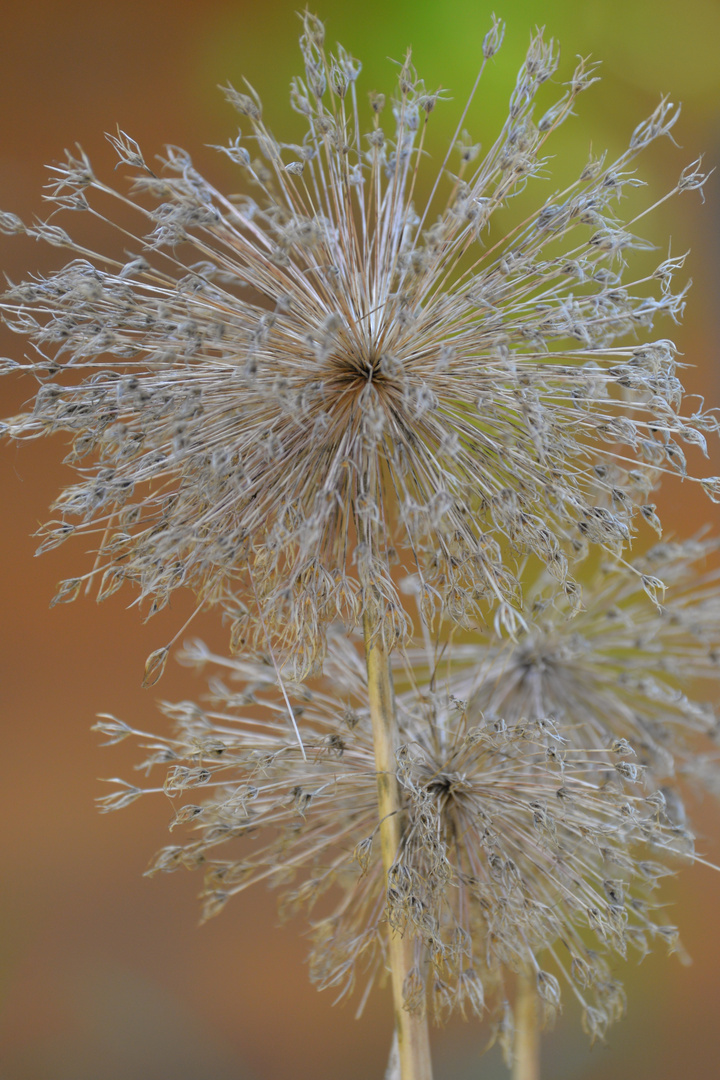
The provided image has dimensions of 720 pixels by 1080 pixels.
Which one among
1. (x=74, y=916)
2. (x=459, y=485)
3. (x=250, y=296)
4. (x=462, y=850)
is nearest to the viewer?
(x=459, y=485)

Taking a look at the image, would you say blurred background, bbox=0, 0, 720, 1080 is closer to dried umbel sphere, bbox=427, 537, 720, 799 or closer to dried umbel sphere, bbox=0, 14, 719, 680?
dried umbel sphere, bbox=427, 537, 720, 799

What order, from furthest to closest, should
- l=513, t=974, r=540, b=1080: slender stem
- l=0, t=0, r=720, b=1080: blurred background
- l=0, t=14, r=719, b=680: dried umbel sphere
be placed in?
l=0, t=0, r=720, b=1080: blurred background < l=513, t=974, r=540, b=1080: slender stem < l=0, t=14, r=719, b=680: dried umbel sphere

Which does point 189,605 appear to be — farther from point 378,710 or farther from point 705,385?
point 705,385

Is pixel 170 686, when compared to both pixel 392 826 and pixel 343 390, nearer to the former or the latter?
pixel 392 826

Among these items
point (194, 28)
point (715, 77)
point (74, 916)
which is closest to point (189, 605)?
point (74, 916)

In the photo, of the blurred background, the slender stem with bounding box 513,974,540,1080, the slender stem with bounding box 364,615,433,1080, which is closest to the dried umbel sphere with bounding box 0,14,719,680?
the slender stem with bounding box 364,615,433,1080

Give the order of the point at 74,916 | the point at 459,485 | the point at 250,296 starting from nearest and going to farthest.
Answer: the point at 459,485 < the point at 74,916 < the point at 250,296

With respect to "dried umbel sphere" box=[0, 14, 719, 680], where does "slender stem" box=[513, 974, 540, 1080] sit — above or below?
below
